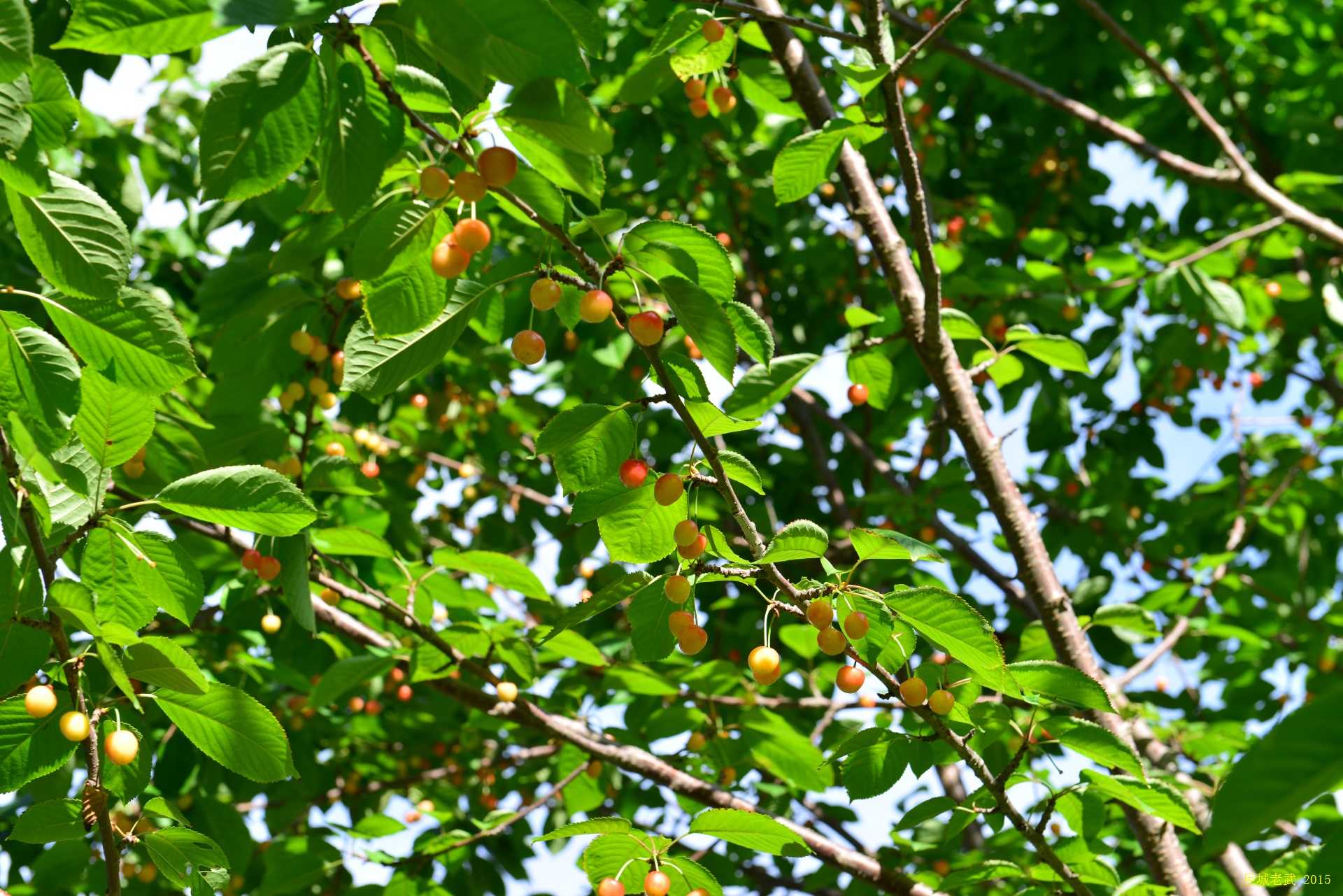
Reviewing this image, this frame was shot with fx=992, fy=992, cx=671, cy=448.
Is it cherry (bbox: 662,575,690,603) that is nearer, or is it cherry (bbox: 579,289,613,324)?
cherry (bbox: 579,289,613,324)

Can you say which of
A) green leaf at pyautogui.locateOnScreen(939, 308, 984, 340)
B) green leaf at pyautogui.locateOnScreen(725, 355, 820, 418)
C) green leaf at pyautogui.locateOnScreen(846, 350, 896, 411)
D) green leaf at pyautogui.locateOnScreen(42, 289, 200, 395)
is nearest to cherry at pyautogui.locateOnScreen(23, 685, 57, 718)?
green leaf at pyautogui.locateOnScreen(42, 289, 200, 395)

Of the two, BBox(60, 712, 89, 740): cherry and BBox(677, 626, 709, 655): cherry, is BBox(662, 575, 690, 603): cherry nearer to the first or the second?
BBox(677, 626, 709, 655): cherry

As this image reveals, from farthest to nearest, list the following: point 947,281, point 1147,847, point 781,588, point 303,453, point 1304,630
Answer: point 1304,630
point 947,281
point 303,453
point 1147,847
point 781,588

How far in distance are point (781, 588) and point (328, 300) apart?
1.37 metres

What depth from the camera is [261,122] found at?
995 millimetres

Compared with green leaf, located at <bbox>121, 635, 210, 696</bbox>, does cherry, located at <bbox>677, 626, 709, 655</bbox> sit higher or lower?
higher

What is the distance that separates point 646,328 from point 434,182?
30 centimetres

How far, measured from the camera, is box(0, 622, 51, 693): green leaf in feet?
4.18

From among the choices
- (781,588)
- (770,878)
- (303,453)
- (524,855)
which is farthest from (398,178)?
(524,855)

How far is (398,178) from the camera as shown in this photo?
1265mm

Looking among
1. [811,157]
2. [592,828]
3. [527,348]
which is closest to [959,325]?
[811,157]

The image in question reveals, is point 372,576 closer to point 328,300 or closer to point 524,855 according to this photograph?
point 328,300

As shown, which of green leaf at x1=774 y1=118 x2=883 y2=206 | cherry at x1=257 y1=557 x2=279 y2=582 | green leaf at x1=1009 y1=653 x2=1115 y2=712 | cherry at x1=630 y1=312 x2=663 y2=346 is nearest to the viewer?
cherry at x1=630 y1=312 x2=663 y2=346

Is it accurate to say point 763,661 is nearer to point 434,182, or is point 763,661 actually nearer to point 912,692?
point 912,692
